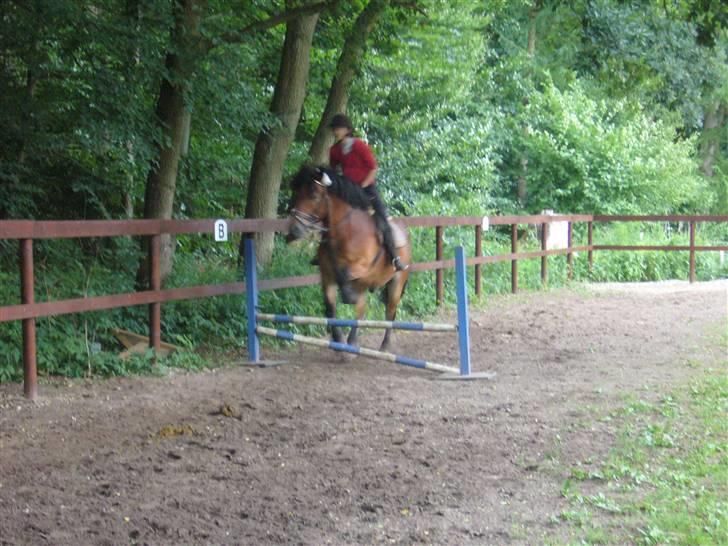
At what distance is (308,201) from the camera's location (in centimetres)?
980

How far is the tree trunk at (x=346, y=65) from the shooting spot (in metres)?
14.5

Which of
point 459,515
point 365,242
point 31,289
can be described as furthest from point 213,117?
point 459,515

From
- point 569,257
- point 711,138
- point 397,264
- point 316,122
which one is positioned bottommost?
point 569,257

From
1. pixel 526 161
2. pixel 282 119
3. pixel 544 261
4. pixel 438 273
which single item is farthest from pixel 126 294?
pixel 526 161

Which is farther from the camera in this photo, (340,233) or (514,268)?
(514,268)

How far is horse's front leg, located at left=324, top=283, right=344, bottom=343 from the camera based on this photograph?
10758 millimetres

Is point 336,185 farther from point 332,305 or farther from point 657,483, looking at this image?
point 657,483

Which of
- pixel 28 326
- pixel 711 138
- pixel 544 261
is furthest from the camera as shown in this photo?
pixel 711 138

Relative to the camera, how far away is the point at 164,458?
21.0 ft

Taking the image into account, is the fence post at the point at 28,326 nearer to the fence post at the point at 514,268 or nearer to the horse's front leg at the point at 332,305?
the horse's front leg at the point at 332,305

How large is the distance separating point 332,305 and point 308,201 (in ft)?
4.81

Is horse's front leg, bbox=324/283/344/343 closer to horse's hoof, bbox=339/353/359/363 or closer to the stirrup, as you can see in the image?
horse's hoof, bbox=339/353/359/363

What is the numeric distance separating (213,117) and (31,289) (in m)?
5.18

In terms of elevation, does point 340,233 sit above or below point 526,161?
below
